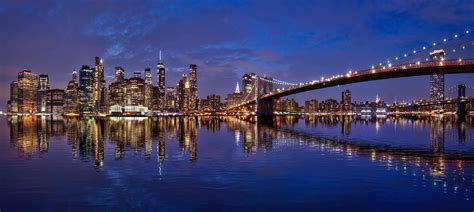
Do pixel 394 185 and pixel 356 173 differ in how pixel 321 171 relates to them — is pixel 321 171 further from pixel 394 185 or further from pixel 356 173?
pixel 394 185

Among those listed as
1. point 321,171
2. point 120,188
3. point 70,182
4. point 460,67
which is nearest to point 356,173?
point 321,171

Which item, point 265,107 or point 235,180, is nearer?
point 235,180

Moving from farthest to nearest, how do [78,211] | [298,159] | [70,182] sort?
[298,159]
[70,182]
[78,211]

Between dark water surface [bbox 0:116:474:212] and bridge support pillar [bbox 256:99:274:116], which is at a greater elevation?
bridge support pillar [bbox 256:99:274:116]

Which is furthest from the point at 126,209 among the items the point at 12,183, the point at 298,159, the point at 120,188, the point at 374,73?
the point at 374,73

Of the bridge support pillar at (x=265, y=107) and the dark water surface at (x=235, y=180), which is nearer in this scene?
the dark water surface at (x=235, y=180)

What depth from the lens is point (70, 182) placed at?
16.5 metres

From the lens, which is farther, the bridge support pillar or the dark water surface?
the bridge support pillar

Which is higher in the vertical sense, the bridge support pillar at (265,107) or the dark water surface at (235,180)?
the bridge support pillar at (265,107)

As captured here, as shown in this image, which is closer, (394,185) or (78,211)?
(78,211)

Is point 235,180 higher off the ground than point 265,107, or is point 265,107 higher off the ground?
point 265,107

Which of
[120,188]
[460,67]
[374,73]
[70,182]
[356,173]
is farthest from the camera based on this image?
[374,73]

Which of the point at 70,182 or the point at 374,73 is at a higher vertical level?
the point at 374,73

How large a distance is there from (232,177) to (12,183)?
26.1ft
